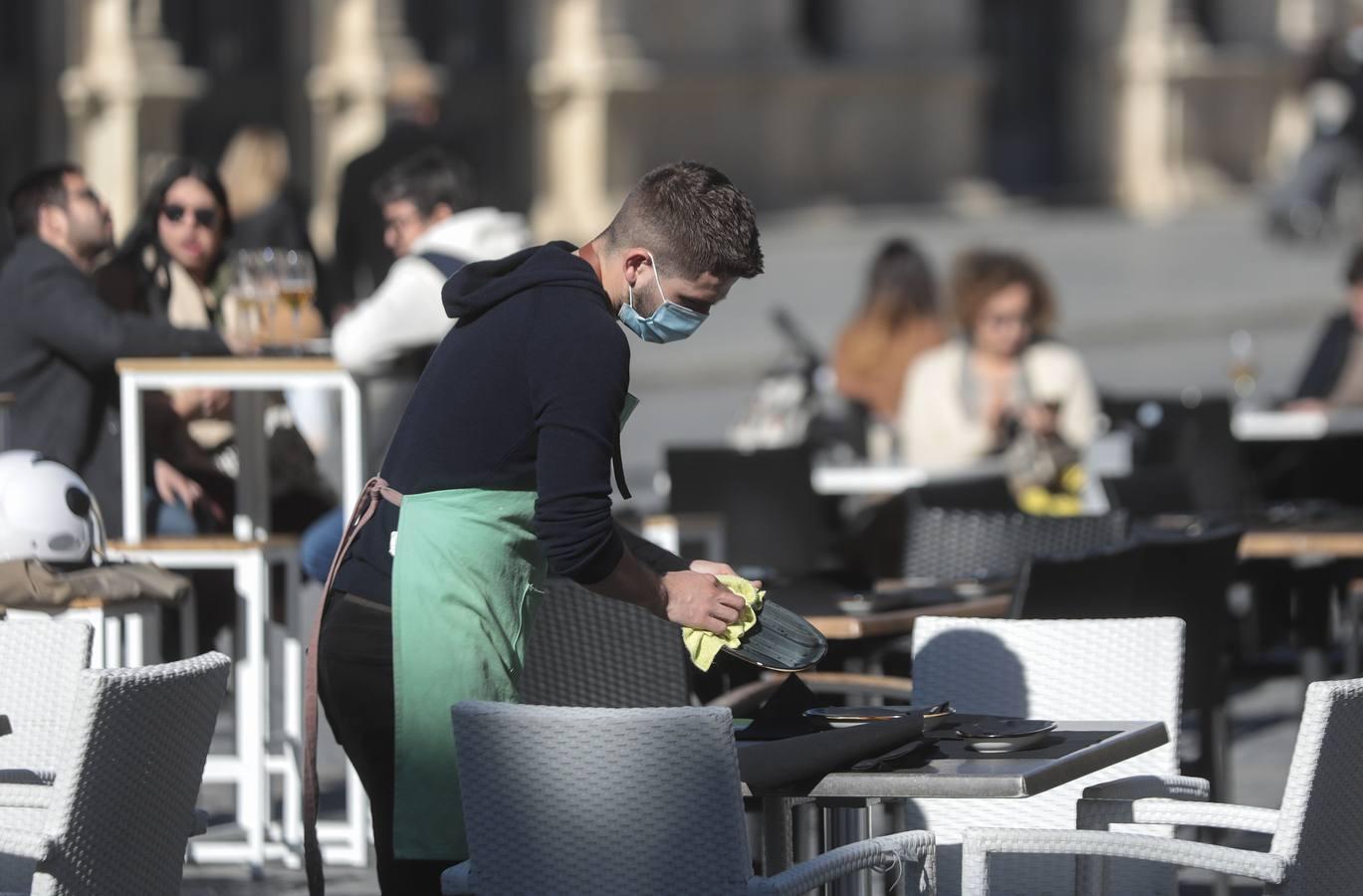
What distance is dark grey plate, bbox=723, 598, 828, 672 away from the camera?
4.39m

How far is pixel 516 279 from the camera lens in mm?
4223

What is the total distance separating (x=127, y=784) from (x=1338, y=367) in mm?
7110

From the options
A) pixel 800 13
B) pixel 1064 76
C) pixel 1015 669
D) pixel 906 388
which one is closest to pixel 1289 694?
pixel 906 388

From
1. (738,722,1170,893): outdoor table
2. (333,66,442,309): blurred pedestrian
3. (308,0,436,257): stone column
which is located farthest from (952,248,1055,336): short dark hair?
(308,0,436,257): stone column

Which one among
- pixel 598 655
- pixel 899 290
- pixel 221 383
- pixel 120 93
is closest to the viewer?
pixel 598 655

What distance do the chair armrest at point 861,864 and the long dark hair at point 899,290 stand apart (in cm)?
606

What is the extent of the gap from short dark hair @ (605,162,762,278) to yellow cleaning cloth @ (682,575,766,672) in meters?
0.50

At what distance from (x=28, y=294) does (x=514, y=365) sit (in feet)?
9.69

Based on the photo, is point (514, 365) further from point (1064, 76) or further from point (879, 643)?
point (1064, 76)

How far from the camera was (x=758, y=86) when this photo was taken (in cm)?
2509

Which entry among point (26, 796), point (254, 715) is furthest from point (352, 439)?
point (26, 796)

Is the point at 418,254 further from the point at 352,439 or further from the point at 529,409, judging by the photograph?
the point at 529,409

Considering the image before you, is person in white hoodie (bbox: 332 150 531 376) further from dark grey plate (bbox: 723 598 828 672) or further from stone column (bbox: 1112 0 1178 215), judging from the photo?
stone column (bbox: 1112 0 1178 215)

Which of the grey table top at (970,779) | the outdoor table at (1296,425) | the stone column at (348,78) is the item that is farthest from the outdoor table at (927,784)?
the stone column at (348,78)
